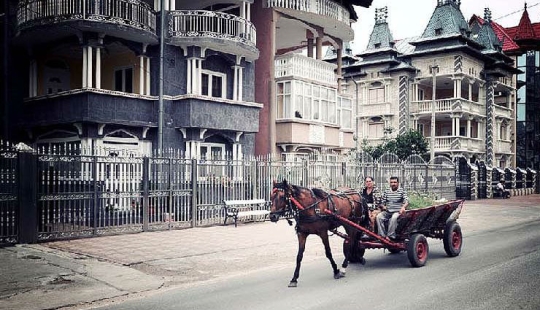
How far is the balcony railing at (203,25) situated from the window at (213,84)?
2135 millimetres

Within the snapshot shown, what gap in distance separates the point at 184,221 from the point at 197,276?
705 centimetres

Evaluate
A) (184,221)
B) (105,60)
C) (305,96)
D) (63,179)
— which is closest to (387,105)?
(305,96)

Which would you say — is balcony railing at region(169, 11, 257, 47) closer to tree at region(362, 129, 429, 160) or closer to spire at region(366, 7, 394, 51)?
tree at region(362, 129, 429, 160)

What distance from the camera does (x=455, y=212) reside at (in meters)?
12.0

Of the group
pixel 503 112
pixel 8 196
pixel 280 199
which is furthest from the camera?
pixel 503 112

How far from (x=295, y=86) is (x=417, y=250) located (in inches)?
664

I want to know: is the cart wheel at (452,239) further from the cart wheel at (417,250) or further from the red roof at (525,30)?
the red roof at (525,30)

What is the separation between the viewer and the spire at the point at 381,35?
46.7 metres

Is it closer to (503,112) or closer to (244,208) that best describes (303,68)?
(244,208)

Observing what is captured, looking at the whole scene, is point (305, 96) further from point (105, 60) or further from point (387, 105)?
point (387, 105)

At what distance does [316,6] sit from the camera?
89.4 ft

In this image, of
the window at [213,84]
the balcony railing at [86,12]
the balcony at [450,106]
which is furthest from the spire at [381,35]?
the balcony railing at [86,12]

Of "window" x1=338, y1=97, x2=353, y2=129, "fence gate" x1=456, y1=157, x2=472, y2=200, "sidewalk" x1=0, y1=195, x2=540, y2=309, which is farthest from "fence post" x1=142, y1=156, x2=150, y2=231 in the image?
"fence gate" x1=456, y1=157, x2=472, y2=200

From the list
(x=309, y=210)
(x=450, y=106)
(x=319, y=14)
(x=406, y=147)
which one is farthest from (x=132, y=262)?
(x=450, y=106)
